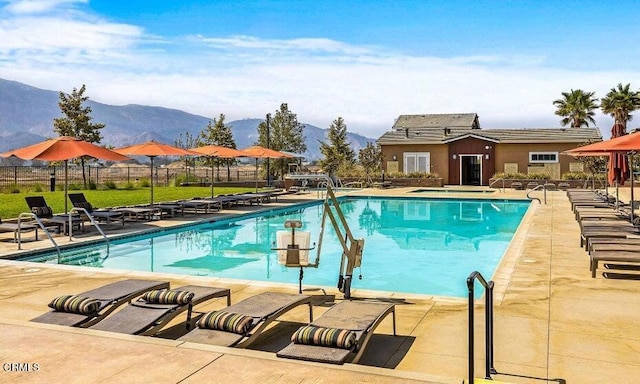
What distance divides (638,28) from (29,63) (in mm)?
53107

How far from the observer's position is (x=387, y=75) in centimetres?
2941

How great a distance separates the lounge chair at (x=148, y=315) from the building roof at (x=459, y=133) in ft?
104

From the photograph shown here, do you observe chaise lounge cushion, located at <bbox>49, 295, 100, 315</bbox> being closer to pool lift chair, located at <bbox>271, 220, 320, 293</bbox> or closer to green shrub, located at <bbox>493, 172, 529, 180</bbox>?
pool lift chair, located at <bbox>271, 220, 320, 293</bbox>

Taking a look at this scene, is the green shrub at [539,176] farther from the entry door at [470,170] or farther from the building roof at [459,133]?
the entry door at [470,170]

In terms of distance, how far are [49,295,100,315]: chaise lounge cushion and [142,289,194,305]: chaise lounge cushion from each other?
19.3 inches

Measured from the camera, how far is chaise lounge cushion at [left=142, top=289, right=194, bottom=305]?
552 centimetres

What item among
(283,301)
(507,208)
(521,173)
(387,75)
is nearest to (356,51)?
(387,75)

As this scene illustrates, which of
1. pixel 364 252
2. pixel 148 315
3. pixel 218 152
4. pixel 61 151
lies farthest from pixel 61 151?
pixel 148 315

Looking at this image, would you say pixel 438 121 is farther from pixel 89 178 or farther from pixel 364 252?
pixel 364 252

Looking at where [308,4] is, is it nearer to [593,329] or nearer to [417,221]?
[417,221]

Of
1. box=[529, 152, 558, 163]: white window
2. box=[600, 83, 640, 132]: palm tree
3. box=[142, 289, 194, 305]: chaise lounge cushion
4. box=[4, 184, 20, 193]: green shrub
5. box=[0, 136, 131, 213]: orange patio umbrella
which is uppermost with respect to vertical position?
box=[600, 83, 640, 132]: palm tree

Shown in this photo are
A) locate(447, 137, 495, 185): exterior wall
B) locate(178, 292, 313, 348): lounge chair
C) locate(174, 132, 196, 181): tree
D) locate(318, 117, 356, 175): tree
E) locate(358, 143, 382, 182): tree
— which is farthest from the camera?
locate(174, 132, 196, 181): tree

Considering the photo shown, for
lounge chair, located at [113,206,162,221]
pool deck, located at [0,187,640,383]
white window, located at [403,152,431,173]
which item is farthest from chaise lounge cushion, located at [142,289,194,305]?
white window, located at [403,152,431,173]

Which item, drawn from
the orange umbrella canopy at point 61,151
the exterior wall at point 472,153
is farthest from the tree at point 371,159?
the orange umbrella canopy at point 61,151
